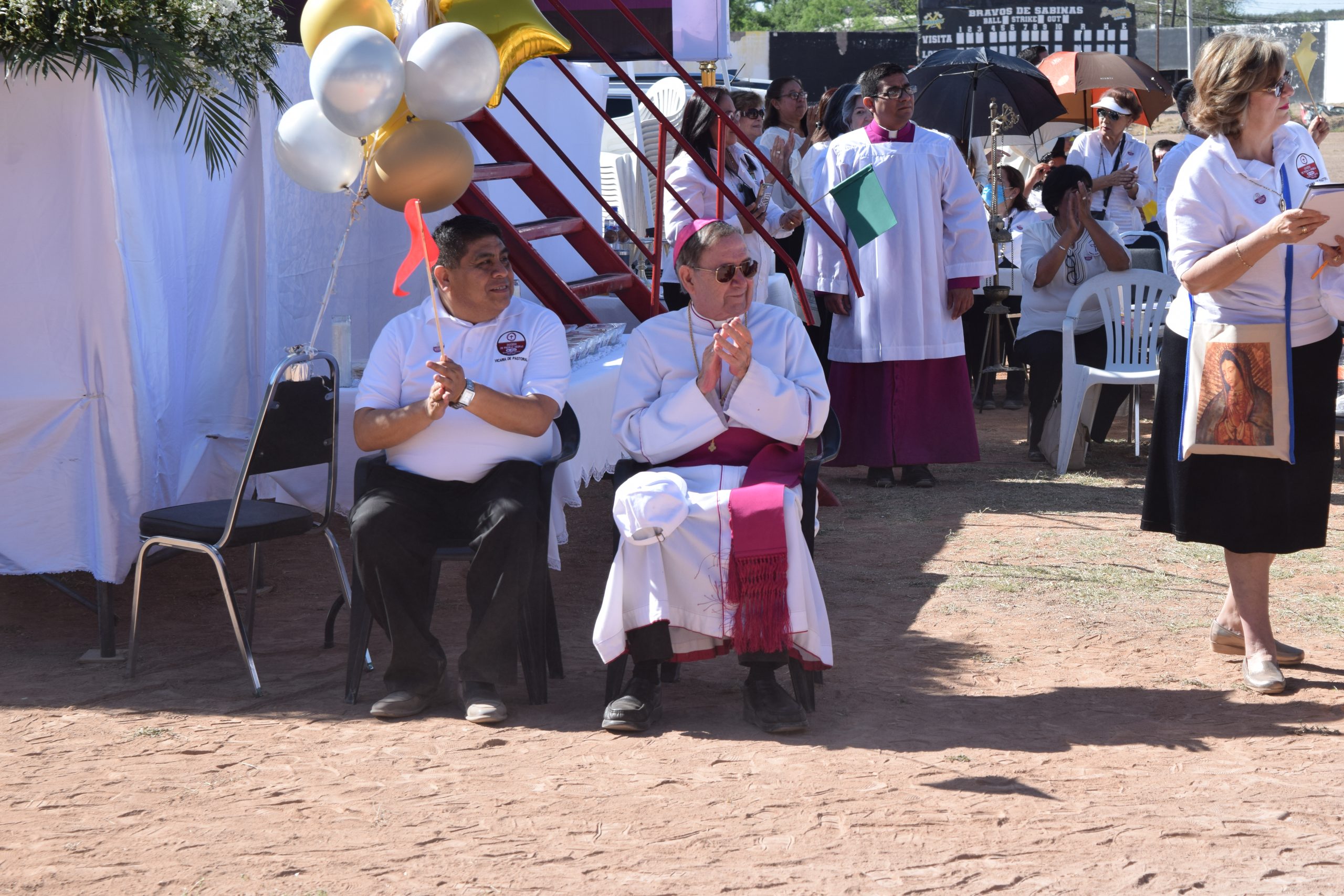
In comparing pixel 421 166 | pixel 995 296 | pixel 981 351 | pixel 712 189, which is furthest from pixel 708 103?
pixel 981 351

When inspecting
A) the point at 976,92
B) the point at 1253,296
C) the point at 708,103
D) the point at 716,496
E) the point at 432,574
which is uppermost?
the point at 976,92

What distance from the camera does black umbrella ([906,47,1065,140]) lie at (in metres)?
10.3

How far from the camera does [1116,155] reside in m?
9.89

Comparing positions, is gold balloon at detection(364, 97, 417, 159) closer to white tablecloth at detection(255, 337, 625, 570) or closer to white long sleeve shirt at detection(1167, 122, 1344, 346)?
white tablecloth at detection(255, 337, 625, 570)

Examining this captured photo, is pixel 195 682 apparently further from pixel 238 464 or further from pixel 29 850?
pixel 29 850

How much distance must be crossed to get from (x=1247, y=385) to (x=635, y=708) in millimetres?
1947

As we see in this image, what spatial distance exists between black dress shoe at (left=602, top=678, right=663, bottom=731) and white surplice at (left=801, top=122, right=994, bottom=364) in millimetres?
3539

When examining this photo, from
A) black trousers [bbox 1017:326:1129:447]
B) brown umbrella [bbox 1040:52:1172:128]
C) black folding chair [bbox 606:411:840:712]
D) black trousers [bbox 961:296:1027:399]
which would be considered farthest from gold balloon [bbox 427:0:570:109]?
brown umbrella [bbox 1040:52:1172:128]

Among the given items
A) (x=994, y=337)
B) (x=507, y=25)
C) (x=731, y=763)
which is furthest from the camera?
(x=994, y=337)

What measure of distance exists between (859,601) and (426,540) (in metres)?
1.86

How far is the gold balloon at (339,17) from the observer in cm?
447

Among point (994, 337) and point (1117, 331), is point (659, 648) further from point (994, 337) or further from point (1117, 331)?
point (994, 337)

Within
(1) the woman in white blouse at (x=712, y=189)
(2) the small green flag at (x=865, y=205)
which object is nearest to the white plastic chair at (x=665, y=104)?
(1) the woman in white blouse at (x=712, y=189)

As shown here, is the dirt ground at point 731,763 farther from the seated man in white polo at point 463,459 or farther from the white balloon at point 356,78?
the white balloon at point 356,78
